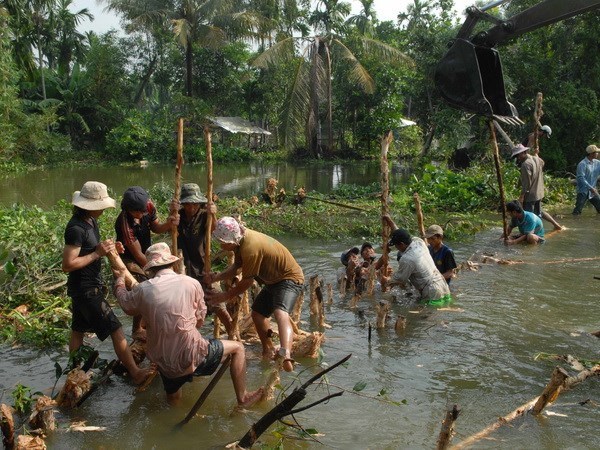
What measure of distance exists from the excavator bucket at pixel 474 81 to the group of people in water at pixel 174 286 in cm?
258

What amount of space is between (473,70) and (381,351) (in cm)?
316

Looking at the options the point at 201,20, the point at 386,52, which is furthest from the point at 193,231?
the point at 201,20

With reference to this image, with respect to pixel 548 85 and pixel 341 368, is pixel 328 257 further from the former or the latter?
pixel 548 85

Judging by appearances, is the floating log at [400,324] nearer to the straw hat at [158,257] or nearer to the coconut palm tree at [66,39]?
the straw hat at [158,257]

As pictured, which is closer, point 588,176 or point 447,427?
point 447,427

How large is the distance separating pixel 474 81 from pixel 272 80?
36124 mm

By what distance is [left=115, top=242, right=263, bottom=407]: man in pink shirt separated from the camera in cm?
482

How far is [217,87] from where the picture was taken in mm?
42656

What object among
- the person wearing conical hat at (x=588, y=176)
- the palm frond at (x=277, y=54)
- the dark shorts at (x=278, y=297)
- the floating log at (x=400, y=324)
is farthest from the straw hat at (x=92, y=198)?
the palm frond at (x=277, y=54)

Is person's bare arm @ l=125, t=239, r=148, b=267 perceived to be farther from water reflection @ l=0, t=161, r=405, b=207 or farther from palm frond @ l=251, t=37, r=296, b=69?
palm frond @ l=251, t=37, r=296, b=69

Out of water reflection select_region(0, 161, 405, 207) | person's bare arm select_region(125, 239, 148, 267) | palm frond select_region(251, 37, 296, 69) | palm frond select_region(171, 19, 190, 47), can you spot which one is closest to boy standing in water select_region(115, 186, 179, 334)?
person's bare arm select_region(125, 239, 148, 267)

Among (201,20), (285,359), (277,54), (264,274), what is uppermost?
(201,20)

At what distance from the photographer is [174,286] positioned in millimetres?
4863

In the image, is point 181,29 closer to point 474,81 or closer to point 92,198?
point 474,81
